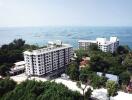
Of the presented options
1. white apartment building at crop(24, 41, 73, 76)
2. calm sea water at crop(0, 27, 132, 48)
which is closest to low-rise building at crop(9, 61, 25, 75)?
white apartment building at crop(24, 41, 73, 76)

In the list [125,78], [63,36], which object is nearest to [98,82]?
[125,78]

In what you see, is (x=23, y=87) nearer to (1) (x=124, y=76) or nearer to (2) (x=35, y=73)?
(2) (x=35, y=73)

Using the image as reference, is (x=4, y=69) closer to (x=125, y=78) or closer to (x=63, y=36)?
(x=125, y=78)

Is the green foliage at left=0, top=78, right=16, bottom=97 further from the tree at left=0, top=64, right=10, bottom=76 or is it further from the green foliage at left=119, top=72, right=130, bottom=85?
the green foliage at left=119, top=72, right=130, bottom=85

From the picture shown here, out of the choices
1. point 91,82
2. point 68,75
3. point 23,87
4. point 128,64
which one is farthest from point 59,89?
point 128,64

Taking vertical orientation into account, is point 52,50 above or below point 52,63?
above
